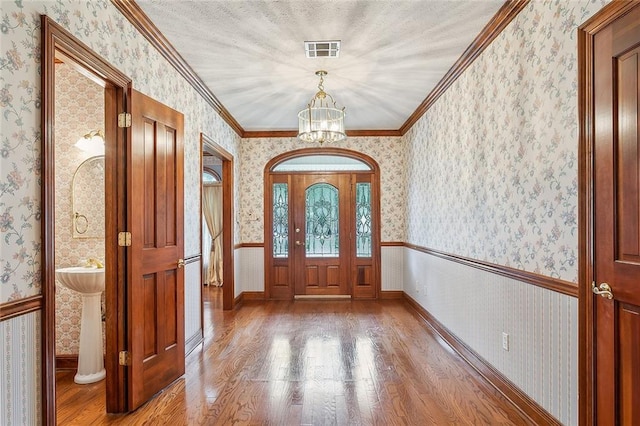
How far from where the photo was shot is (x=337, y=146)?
632cm

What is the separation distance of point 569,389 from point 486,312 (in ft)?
3.35

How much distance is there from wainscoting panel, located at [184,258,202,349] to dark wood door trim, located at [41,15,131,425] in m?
1.06

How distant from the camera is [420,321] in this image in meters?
4.86

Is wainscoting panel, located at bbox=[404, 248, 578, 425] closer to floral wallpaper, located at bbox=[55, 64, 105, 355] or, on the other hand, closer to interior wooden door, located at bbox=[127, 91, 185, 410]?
interior wooden door, located at bbox=[127, 91, 185, 410]

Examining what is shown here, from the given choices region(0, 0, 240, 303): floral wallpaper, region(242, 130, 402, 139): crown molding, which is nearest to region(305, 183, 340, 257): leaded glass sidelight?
region(242, 130, 402, 139): crown molding

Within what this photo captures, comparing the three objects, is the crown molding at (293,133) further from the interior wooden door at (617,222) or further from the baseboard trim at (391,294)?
the interior wooden door at (617,222)

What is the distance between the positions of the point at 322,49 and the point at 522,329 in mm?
2645

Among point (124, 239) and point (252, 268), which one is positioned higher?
point (124, 239)

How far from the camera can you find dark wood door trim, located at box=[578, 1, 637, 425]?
1.91 meters

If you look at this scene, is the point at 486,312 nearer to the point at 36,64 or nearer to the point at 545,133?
the point at 545,133

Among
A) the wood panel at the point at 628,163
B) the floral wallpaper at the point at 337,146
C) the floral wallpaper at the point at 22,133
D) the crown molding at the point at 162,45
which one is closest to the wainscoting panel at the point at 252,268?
the floral wallpaper at the point at 337,146

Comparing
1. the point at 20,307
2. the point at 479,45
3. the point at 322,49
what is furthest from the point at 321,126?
the point at 20,307

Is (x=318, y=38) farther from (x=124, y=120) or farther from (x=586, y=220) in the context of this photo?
(x=586, y=220)

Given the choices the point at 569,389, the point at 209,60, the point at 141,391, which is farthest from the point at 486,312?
the point at 209,60
